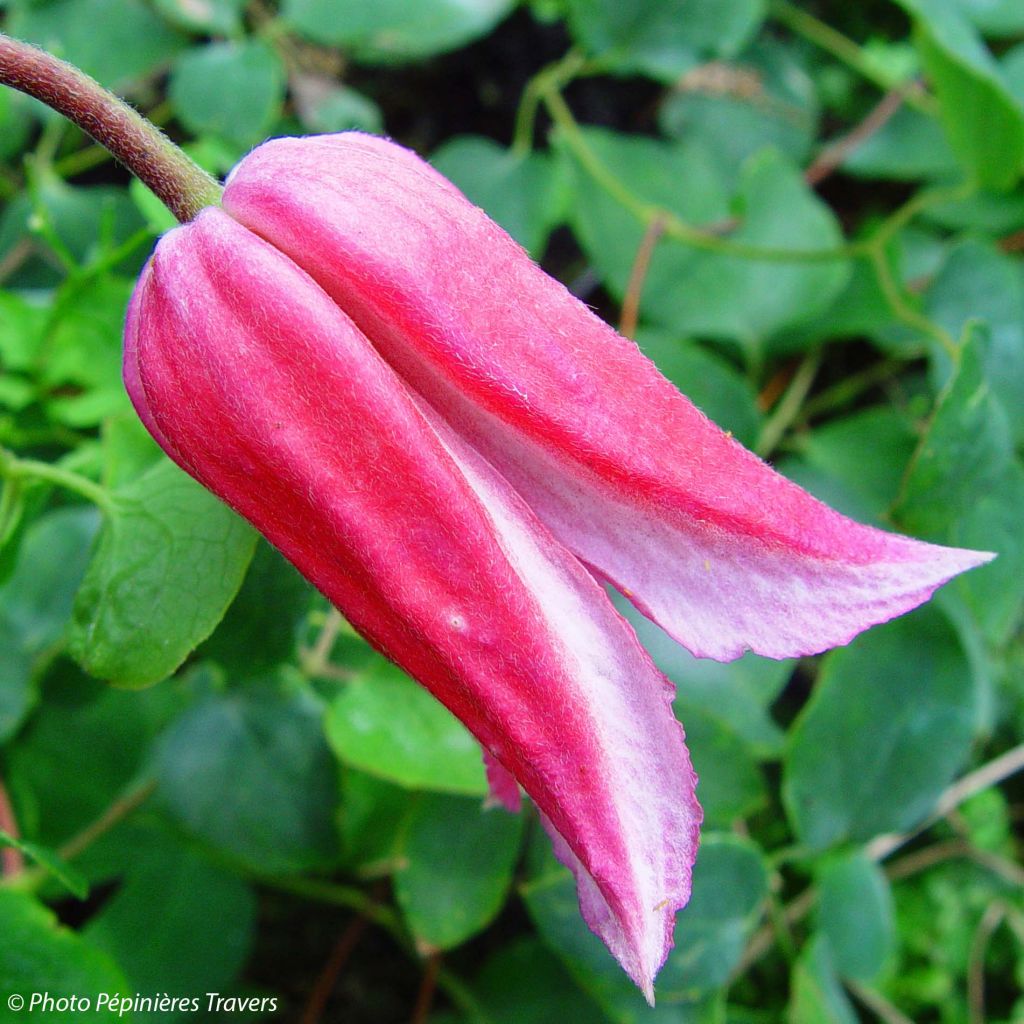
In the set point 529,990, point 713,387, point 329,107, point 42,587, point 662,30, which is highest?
point 662,30

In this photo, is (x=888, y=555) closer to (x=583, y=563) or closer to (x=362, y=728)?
(x=583, y=563)

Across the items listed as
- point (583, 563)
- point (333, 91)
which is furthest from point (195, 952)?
point (333, 91)

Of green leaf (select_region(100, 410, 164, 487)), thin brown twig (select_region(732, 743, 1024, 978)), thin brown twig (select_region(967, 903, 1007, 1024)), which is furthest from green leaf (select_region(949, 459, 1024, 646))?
green leaf (select_region(100, 410, 164, 487))

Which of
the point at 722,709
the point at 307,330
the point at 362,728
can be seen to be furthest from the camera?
the point at 722,709

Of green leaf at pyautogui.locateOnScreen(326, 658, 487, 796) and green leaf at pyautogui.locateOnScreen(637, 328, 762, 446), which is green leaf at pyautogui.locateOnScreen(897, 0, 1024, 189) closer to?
green leaf at pyautogui.locateOnScreen(637, 328, 762, 446)

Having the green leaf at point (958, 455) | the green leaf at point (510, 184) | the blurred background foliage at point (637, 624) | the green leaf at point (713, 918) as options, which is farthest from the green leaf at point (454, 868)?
the green leaf at point (510, 184)

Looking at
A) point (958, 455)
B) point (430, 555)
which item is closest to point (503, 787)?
point (430, 555)

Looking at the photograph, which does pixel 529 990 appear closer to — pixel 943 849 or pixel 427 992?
pixel 427 992
